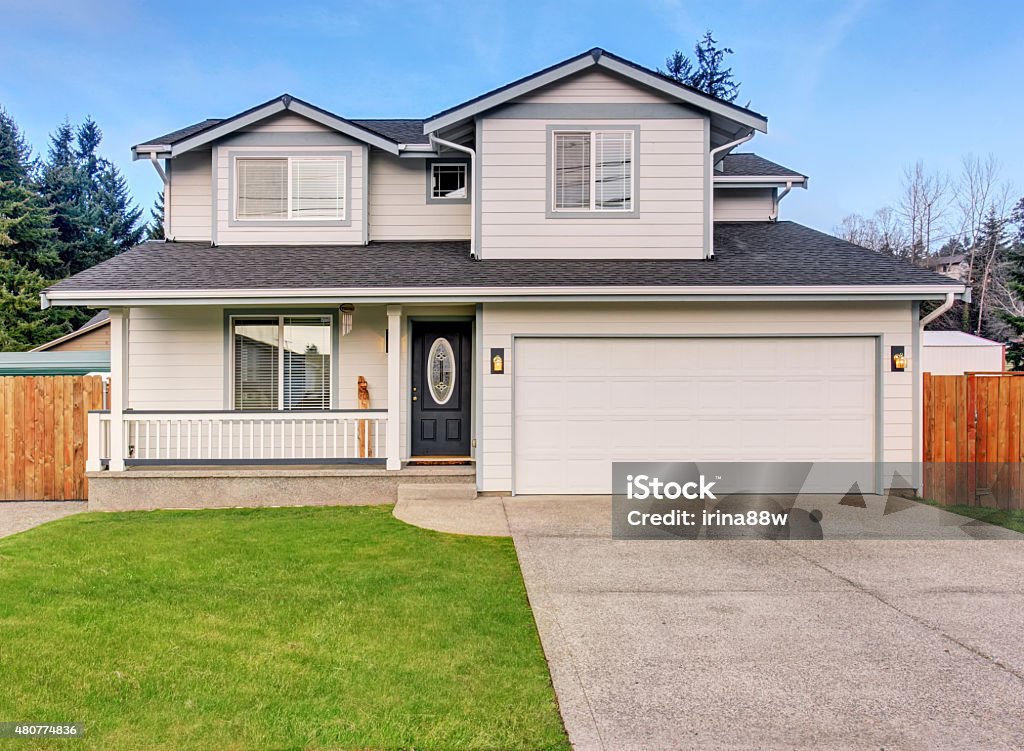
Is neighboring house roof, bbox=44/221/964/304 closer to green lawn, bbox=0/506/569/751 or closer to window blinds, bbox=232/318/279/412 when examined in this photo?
window blinds, bbox=232/318/279/412

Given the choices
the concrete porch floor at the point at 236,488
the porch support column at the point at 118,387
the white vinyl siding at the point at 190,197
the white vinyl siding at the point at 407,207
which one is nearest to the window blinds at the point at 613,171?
the white vinyl siding at the point at 407,207

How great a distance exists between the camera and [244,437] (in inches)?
381

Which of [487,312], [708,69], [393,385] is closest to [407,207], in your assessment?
[487,312]

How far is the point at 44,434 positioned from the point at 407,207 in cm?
619

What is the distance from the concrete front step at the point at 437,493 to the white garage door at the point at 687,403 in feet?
2.49

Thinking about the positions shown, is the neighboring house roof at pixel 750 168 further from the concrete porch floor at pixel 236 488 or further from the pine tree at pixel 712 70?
the pine tree at pixel 712 70

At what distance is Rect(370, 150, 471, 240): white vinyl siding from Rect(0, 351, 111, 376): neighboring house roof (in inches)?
262

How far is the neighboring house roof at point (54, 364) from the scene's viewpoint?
547 inches

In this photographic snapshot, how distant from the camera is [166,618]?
15.1 ft

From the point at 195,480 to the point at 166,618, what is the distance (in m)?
4.80

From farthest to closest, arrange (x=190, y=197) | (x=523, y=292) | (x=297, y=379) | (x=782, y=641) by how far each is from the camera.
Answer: (x=190, y=197) → (x=297, y=379) → (x=523, y=292) → (x=782, y=641)

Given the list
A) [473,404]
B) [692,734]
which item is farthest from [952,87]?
[692,734]

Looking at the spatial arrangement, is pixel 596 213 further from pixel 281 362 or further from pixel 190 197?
pixel 190 197

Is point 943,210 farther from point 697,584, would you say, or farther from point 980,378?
point 697,584
